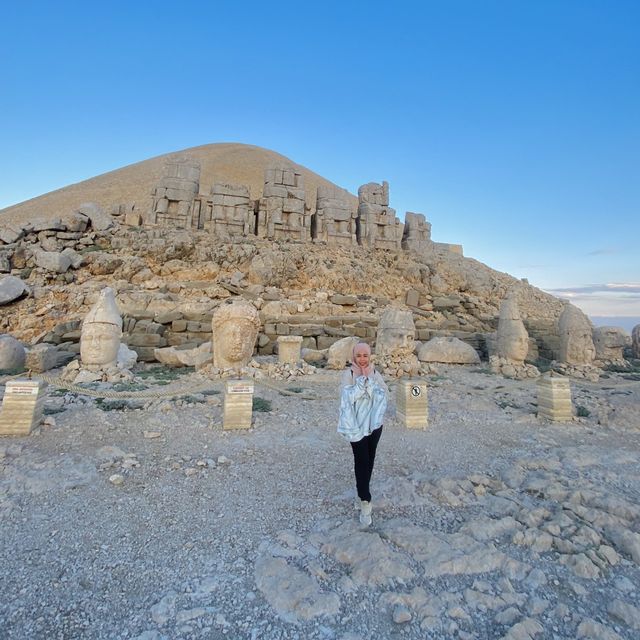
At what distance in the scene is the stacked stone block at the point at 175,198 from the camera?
18047 mm

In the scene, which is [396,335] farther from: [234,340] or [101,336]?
[101,336]

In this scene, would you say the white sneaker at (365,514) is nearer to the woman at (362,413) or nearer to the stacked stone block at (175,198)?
the woman at (362,413)

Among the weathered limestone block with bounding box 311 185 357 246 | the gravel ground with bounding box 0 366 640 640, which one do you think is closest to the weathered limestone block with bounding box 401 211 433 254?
the weathered limestone block with bounding box 311 185 357 246

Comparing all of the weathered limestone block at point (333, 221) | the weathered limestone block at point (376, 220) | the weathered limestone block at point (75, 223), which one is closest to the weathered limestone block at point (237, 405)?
the weathered limestone block at point (333, 221)

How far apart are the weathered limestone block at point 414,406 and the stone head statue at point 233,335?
4.46 meters

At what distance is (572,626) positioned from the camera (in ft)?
6.98

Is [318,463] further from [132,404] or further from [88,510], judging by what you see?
[132,404]

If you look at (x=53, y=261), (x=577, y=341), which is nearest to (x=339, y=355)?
(x=577, y=341)

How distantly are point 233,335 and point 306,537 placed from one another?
260 inches

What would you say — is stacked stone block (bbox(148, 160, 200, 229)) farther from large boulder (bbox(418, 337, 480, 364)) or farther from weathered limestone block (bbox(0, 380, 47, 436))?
weathered limestone block (bbox(0, 380, 47, 436))

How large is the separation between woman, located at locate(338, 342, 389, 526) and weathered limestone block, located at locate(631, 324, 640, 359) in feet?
53.3

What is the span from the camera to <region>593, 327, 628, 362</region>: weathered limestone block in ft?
43.4

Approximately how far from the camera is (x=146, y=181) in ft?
128

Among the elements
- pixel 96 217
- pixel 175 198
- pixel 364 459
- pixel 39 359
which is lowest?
pixel 39 359
